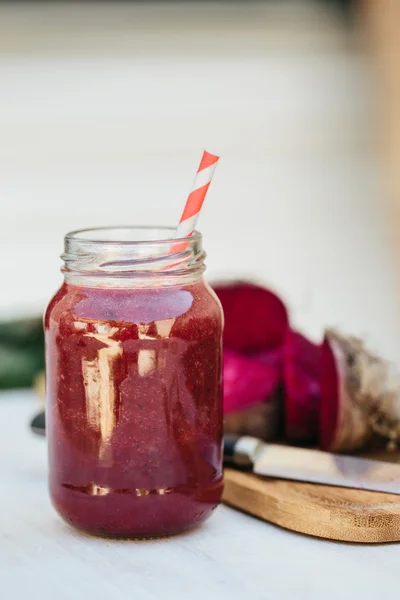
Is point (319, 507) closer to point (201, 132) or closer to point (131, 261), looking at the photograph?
point (131, 261)

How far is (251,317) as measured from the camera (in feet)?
4.03

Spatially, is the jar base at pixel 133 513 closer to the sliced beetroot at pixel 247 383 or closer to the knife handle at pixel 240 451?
the knife handle at pixel 240 451

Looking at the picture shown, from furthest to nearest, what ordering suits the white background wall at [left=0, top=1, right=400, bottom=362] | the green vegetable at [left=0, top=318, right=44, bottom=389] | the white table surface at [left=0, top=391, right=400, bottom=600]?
the white background wall at [left=0, top=1, right=400, bottom=362] → the green vegetable at [left=0, top=318, right=44, bottom=389] → the white table surface at [left=0, top=391, right=400, bottom=600]

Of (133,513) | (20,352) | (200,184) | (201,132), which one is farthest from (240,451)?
(201,132)

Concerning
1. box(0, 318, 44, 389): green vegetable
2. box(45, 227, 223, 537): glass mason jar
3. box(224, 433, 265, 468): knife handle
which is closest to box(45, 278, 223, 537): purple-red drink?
box(45, 227, 223, 537): glass mason jar

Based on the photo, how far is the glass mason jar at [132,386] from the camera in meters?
0.87

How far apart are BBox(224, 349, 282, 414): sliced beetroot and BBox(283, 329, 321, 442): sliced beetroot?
19 millimetres

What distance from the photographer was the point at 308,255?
10.5ft

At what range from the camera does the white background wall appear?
334 cm

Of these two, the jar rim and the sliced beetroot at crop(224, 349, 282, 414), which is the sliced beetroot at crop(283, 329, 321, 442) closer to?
the sliced beetroot at crop(224, 349, 282, 414)

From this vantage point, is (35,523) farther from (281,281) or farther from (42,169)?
(42,169)

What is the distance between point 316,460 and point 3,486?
342mm

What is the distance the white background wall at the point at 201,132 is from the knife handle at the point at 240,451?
204 centimetres

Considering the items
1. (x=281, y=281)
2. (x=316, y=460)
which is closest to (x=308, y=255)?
(x=281, y=281)
